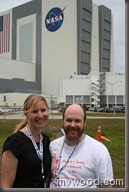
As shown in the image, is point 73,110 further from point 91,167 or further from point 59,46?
point 59,46

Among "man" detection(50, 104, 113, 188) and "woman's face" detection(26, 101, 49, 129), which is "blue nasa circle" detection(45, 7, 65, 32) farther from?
"man" detection(50, 104, 113, 188)

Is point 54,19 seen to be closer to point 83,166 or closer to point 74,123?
point 74,123

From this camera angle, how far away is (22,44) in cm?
9362

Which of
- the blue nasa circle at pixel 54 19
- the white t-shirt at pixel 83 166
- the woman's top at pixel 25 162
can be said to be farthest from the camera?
the blue nasa circle at pixel 54 19

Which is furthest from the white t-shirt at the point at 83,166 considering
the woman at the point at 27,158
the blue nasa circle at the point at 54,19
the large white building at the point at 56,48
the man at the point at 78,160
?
the blue nasa circle at the point at 54,19

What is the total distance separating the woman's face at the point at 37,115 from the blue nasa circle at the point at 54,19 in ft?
272

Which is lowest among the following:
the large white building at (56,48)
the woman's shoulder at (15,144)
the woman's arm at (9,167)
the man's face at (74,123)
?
the woman's arm at (9,167)

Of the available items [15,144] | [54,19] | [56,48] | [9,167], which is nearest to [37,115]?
[15,144]

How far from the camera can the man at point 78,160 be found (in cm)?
230

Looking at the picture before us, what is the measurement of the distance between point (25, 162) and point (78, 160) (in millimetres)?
425

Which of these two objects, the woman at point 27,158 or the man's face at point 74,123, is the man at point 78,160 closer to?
the man's face at point 74,123

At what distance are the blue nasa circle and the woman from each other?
272 ft

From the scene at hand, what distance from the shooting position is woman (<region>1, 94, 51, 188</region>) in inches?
94.0

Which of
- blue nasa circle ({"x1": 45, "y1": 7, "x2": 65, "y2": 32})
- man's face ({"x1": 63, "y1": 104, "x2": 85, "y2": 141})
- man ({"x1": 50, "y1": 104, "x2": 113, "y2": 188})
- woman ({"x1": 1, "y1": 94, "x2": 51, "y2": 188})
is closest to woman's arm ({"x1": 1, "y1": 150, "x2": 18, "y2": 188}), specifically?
woman ({"x1": 1, "y1": 94, "x2": 51, "y2": 188})
